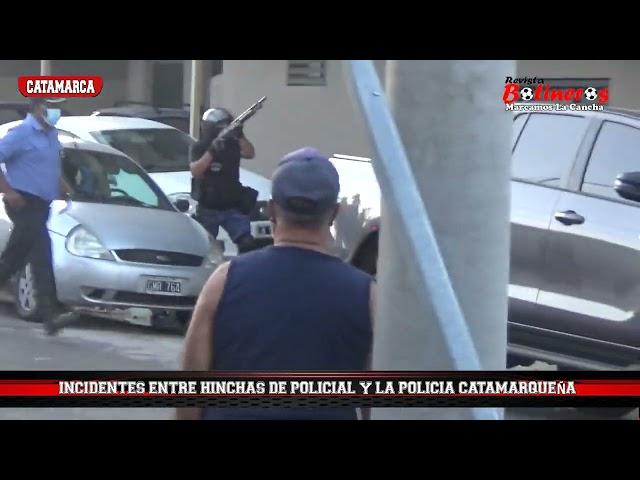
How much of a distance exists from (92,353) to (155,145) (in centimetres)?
125

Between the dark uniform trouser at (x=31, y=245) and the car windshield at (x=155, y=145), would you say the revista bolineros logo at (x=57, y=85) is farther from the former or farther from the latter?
the dark uniform trouser at (x=31, y=245)

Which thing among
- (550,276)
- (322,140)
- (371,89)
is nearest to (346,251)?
(322,140)

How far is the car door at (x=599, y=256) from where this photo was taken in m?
6.26

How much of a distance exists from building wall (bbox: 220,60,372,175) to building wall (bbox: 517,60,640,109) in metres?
0.90

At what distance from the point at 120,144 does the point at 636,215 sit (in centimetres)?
267

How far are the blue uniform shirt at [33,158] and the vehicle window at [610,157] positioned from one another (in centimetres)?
276

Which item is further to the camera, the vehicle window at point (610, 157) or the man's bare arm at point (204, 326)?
the vehicle window at point (610, 157)

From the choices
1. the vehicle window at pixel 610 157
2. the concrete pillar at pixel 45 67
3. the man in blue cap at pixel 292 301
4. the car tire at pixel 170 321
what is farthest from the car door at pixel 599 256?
the man in blue cap at pixel 292 301

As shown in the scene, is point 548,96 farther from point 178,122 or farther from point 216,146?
point 178,122

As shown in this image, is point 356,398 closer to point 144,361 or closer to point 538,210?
point 144,361

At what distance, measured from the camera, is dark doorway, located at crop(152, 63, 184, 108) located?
225 inches

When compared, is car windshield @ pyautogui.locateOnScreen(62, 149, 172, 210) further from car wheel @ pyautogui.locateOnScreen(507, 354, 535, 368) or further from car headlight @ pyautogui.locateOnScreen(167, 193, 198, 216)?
car wheel @ pyautogui.locateOnScreen(507, 354, 535, 368)

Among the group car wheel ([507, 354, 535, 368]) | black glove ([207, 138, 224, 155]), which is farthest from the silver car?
car wheel ([507, 354, 535, 368])

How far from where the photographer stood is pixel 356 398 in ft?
14.7
